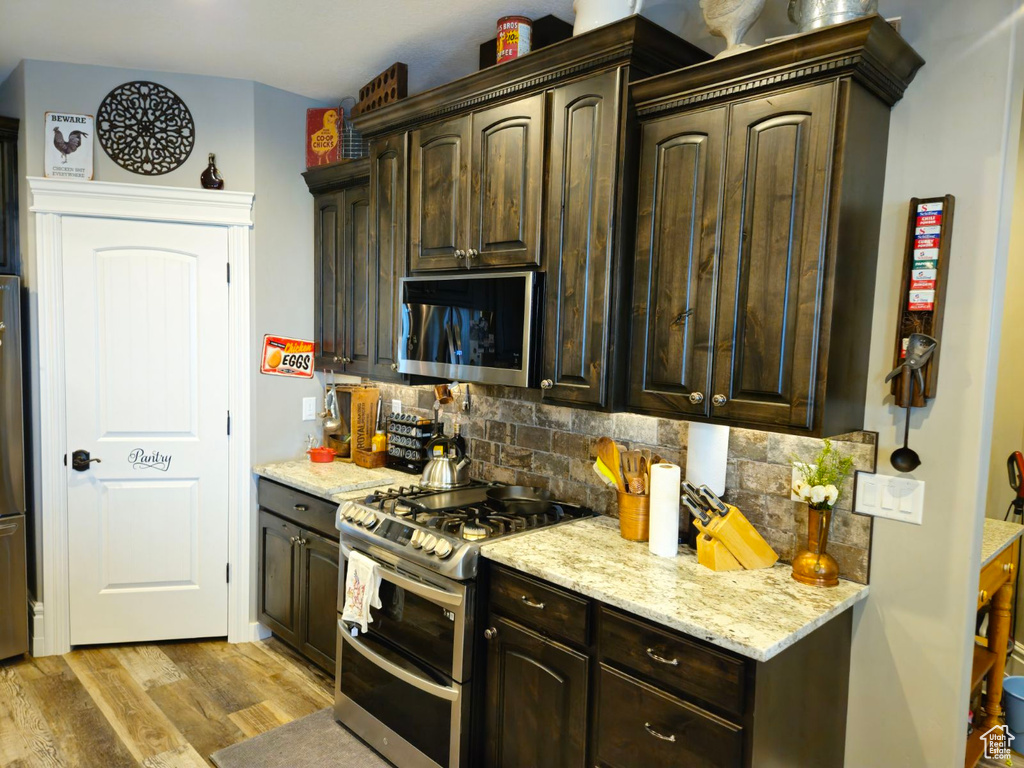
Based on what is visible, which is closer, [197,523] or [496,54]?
[496,54]

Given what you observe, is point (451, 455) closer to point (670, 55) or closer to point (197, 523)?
point (197, 523)

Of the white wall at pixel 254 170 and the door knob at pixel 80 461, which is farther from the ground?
the white wall at pixel 254 170

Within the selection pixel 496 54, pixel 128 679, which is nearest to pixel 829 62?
pixel 496 54

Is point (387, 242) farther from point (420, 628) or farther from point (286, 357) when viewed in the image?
point (420, 628)

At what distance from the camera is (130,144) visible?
10.7ft

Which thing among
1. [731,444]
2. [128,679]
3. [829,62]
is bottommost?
[128,679]

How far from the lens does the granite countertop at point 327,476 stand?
2976 mm

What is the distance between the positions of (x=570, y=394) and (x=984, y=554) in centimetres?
138

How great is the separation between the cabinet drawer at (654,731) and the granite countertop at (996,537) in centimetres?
103

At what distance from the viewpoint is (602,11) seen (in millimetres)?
2141

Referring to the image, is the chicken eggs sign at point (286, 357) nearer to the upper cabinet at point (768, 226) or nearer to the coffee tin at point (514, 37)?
the coffee tin at point (514, 37)

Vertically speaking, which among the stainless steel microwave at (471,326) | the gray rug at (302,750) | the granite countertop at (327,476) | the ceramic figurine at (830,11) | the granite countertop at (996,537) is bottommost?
the gray rug at (302,750)

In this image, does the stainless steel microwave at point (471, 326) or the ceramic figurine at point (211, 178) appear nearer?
the stainless steel microwave at point (471, 326)

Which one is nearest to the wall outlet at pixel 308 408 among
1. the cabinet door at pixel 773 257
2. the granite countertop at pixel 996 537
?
the cabinet door at pixel 773 257
